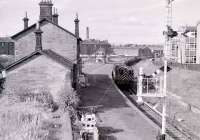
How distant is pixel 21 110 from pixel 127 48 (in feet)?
486

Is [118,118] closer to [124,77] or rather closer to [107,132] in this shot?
[107,132]

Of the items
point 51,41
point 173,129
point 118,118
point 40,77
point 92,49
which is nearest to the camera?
point 173,129

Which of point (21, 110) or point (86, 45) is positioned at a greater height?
point (86, 45)

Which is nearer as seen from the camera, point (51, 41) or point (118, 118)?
point (118, 118)

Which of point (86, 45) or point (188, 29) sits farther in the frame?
point (86, 45)

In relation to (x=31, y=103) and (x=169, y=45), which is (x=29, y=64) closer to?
(x=31, y=103)

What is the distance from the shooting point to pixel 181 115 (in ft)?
104

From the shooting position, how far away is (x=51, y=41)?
136 ft

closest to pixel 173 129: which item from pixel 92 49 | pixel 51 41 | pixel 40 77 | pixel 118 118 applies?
pixel 118 118

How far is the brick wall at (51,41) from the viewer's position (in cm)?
4069

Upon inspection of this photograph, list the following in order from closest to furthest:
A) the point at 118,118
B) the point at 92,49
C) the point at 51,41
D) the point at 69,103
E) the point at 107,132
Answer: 1. the point at 107,132
2. the point at 69,103
3. the point at 118,118
4. the point at 51,41
5. the point at 92,49

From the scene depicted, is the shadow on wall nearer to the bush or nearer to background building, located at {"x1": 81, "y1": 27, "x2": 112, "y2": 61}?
the bush

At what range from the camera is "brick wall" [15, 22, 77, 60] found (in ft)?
133

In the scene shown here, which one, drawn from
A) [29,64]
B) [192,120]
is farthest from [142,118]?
[29,64]
